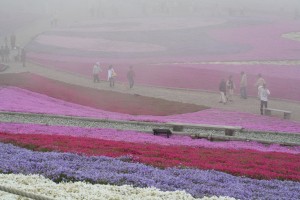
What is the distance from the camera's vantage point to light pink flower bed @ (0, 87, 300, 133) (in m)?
30.8

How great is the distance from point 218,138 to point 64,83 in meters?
24.4

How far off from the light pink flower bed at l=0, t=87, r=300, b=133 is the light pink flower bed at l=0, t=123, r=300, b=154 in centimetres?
481

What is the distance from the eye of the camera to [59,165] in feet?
49.0

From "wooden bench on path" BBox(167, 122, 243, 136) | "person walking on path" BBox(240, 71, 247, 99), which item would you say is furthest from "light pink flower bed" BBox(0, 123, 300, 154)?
"person walking on path" BBox(240, 71, 247, 99)

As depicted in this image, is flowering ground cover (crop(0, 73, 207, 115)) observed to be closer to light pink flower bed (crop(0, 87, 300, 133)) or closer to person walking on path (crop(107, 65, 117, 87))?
light pink flower bed (crop(0, 87, 300, 133))

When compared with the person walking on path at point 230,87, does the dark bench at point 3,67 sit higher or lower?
higher

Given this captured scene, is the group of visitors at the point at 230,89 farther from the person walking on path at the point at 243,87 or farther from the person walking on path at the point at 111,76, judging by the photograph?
the person walking on path at the point at 111,76

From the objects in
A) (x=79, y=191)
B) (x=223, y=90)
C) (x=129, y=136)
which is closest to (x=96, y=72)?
(x=223, y=90)

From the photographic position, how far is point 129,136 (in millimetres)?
24531

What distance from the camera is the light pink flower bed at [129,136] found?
2308 centimetres

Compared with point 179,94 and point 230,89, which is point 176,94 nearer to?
point 179,94

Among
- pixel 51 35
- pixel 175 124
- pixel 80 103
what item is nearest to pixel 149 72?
pixel 80 103

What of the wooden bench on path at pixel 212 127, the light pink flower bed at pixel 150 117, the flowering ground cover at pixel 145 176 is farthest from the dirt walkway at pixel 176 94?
the flowering ground cover at pixel 145 176

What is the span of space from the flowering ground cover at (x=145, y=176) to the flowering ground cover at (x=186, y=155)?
2.70ft
